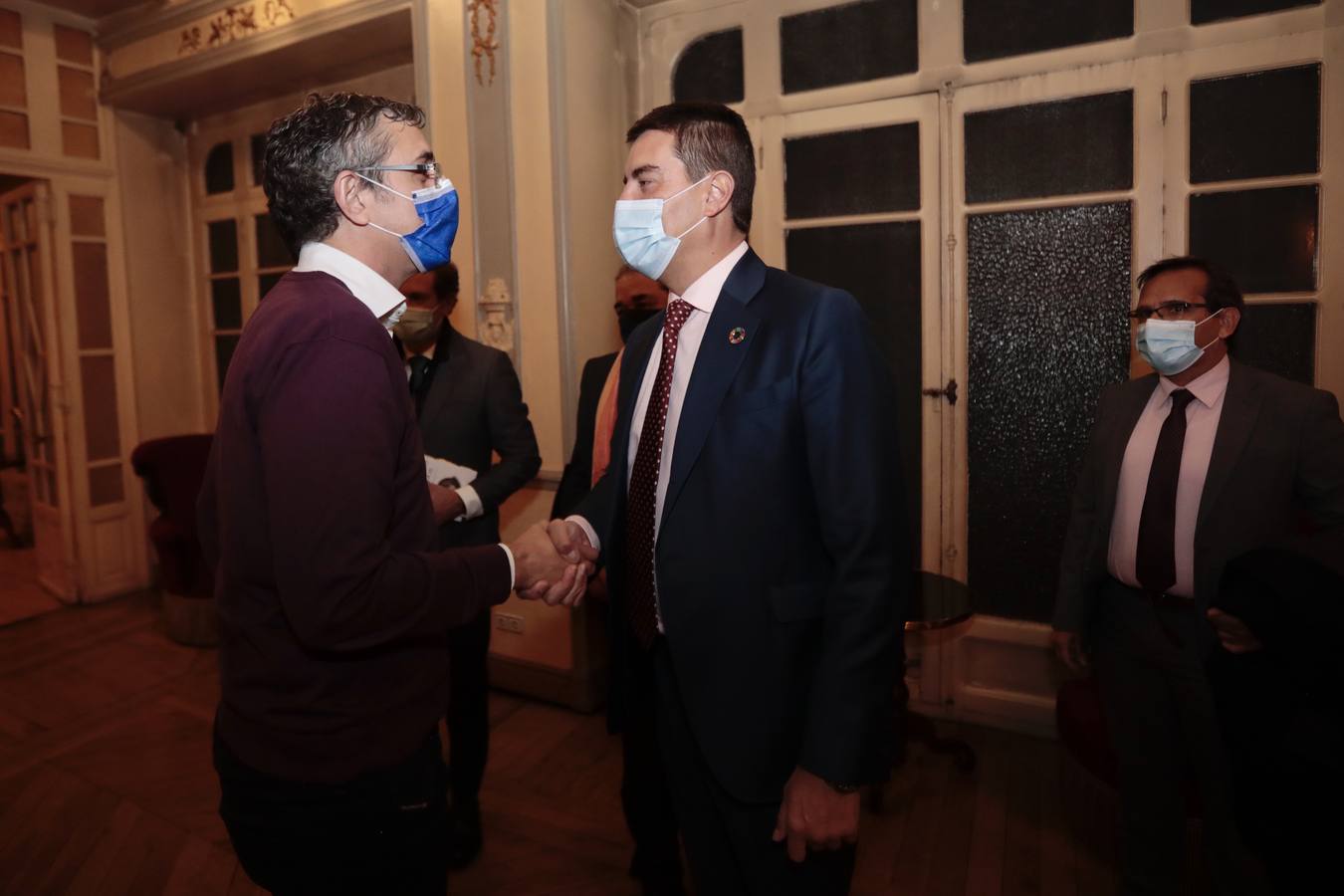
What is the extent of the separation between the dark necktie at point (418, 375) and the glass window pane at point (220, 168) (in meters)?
3.66

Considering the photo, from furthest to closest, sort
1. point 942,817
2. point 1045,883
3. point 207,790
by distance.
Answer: point 207,790 → point 942,817 → point 1045,883

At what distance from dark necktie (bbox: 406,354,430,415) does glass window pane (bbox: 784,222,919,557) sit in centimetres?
169

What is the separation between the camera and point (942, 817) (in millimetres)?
2670

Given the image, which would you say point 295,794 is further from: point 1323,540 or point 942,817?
point 942,817

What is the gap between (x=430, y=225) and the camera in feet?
4.50

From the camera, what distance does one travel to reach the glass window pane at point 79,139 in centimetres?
478

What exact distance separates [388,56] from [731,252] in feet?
11.8

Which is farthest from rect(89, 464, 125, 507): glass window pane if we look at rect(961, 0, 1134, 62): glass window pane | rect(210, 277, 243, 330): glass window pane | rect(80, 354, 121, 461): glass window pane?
rect(961, 0, 1134, 62): glass window pane

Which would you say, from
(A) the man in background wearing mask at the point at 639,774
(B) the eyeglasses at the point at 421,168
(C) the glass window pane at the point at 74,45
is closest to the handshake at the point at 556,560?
(A) the man in background wearing mask at the point at 639,774

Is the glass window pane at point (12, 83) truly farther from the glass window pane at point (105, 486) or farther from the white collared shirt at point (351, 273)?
the white collared shirt at point (351, 273)

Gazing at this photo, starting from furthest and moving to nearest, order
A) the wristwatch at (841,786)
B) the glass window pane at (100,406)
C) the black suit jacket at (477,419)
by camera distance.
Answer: the glass window pane at (100,406), the black suit jacket at (477,419), the wristwatch at (841,786)

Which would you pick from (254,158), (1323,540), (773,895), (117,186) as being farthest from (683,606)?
(117,186)

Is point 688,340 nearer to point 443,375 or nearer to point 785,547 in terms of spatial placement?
point 785,547

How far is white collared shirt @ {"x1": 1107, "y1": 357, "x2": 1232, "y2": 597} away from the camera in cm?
200
